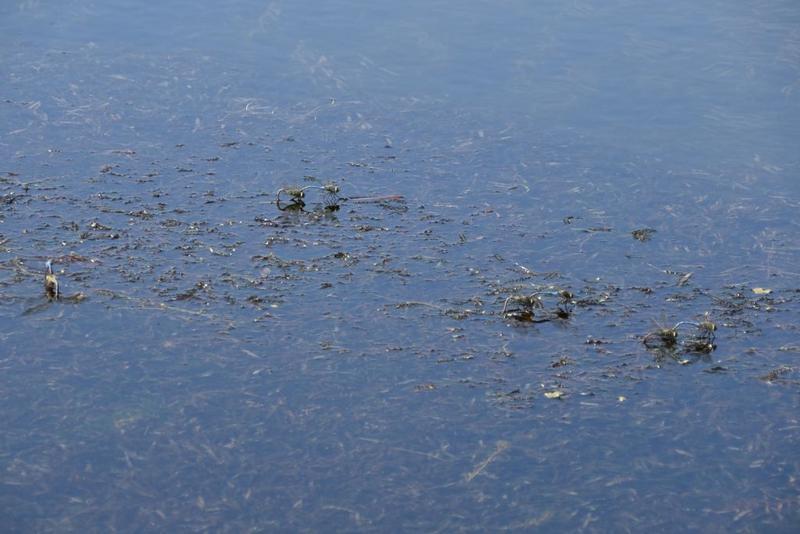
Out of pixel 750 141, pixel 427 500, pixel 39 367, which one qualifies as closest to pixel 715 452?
pixel 427 500

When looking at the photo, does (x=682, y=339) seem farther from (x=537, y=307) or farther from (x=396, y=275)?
(x=396, y=275)

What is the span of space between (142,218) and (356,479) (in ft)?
9.56

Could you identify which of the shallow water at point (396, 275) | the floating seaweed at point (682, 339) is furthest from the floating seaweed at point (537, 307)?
the floating seaweed at point (682, 339)

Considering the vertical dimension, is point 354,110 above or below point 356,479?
above

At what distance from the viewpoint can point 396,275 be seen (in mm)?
7250

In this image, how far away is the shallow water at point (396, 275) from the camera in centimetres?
565

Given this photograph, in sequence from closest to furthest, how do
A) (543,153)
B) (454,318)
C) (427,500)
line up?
1. (427,500)
2. (454,318)
3. (543,153)

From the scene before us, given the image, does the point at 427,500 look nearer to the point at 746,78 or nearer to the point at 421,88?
the point at 421,88

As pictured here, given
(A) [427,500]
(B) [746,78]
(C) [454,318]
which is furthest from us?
(B) [746,78]

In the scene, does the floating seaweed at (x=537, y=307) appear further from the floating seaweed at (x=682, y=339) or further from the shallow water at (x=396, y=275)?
the floating seaweed at (x=682, y=339)

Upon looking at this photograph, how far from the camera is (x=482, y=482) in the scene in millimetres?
5641

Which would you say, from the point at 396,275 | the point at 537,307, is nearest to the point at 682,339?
the point at 537,307

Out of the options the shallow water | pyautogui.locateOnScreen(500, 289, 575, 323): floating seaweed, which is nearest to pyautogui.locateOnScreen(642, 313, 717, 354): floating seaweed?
the shallow water

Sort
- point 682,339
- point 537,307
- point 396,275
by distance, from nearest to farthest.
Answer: point 682,339
point 537,307
point 396,275
